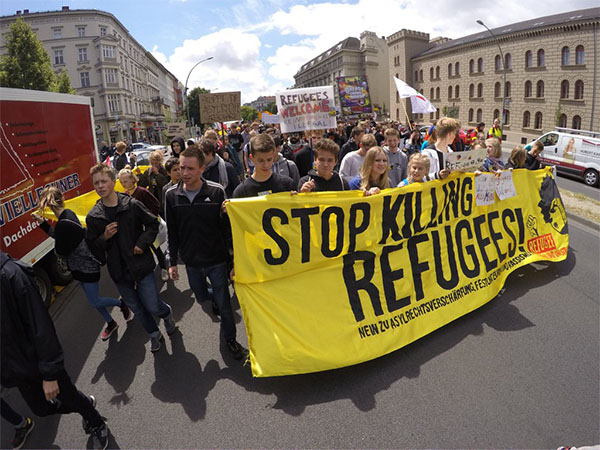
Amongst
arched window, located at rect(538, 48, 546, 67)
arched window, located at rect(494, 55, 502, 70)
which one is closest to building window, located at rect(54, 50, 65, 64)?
arched window, located at rect(494, 55, 502, 70)

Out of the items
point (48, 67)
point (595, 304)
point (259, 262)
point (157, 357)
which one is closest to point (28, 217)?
point (157, 357)

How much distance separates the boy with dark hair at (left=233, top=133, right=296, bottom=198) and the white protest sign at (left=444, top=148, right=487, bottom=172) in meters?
1.92

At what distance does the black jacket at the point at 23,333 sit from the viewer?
2162 mm

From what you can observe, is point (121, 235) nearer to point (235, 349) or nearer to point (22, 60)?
point (235, 349)

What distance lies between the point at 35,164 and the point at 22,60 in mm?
25173

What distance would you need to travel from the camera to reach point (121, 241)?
138 inches

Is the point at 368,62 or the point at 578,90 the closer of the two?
the point at 578,90

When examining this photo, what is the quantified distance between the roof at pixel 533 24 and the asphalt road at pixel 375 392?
41.2m

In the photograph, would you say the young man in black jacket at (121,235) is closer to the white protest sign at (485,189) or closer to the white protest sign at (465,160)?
the white protest sign at (465,160)

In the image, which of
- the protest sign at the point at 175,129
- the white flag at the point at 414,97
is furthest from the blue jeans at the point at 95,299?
the protest sign at the point at 175,129

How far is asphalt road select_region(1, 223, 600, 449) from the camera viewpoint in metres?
2.66

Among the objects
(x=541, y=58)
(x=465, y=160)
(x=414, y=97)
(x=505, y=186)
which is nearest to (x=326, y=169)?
(x=465, y=160)

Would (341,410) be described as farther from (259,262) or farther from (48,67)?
(48,67)

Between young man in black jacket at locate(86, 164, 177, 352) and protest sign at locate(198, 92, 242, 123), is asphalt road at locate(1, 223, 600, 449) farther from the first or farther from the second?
protest sign at locate(198, 92, 242, 123)
